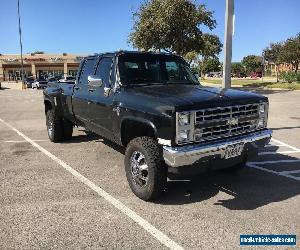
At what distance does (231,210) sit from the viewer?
496 centimetres

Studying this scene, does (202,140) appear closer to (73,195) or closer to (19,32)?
(73,195)

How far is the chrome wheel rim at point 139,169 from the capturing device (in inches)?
208

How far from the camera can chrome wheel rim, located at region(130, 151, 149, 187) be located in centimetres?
528

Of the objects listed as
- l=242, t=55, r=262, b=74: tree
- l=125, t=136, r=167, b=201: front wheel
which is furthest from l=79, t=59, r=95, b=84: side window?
l=242, t=55, r=262, b=74: tree

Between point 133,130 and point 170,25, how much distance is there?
72.4 ft

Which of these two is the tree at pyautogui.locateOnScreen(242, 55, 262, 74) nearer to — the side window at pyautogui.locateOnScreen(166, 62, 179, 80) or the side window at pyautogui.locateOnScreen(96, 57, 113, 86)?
the side window at pyautogui.locateOnScreen(166, 62, 179, 80)

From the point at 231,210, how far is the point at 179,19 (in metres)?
23.4

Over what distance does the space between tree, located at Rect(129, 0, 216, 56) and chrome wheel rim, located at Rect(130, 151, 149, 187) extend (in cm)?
2205

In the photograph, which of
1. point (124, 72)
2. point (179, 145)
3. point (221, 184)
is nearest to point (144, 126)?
point (179, 145)

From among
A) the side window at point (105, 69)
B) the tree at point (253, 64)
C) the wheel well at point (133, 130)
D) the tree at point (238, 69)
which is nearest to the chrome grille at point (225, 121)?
the wheel well at point (133, 130)

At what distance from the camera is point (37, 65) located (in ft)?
276

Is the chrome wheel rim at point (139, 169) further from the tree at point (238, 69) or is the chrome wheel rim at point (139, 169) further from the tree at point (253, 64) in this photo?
the tree at point (253, 64)

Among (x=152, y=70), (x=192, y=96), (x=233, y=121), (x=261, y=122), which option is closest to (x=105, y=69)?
(x=152, y=70)

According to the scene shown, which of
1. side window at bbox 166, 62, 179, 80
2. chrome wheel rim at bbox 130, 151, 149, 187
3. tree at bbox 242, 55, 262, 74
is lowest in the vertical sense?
chrome wheel rim at bbox 130, 151, 149, 187
